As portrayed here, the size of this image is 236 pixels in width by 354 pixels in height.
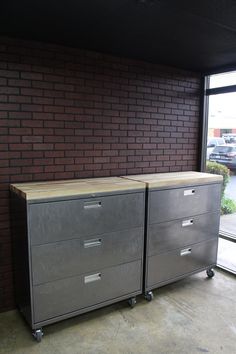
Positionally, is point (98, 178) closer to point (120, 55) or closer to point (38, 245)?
point (38, 245)

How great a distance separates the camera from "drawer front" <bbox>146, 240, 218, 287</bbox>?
271 cm

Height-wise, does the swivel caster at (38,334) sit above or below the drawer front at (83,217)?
below

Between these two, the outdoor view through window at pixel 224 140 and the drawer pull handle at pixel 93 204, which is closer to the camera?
the drawer pull handle at pixel 93 204

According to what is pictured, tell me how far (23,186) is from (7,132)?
488mm

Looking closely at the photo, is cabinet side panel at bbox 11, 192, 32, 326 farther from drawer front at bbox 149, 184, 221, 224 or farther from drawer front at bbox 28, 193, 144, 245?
drawer front at bbox 149, 184, 221, 224

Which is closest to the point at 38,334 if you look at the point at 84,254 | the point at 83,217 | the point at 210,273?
the point at 84,254

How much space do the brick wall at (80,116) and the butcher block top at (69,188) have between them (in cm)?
23

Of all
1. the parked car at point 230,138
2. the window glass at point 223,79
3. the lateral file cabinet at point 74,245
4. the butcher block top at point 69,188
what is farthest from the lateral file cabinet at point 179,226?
the window glass at point 223,79

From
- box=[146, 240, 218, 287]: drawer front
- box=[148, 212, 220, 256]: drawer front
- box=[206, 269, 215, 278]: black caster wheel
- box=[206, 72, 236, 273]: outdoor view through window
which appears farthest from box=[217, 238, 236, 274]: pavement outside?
box=[148, 212, 220, 256]: drawer front

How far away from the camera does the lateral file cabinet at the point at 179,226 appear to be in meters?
2.63

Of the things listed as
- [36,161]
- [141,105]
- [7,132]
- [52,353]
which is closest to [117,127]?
[141,105]

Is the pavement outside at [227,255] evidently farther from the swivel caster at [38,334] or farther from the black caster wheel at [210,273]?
the swivel caster at [38,334]

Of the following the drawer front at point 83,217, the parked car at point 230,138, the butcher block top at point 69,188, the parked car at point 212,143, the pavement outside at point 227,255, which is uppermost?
the parked car at point 230,138

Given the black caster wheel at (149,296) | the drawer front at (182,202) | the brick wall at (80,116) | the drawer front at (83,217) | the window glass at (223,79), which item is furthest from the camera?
the window glass at (223,79)
